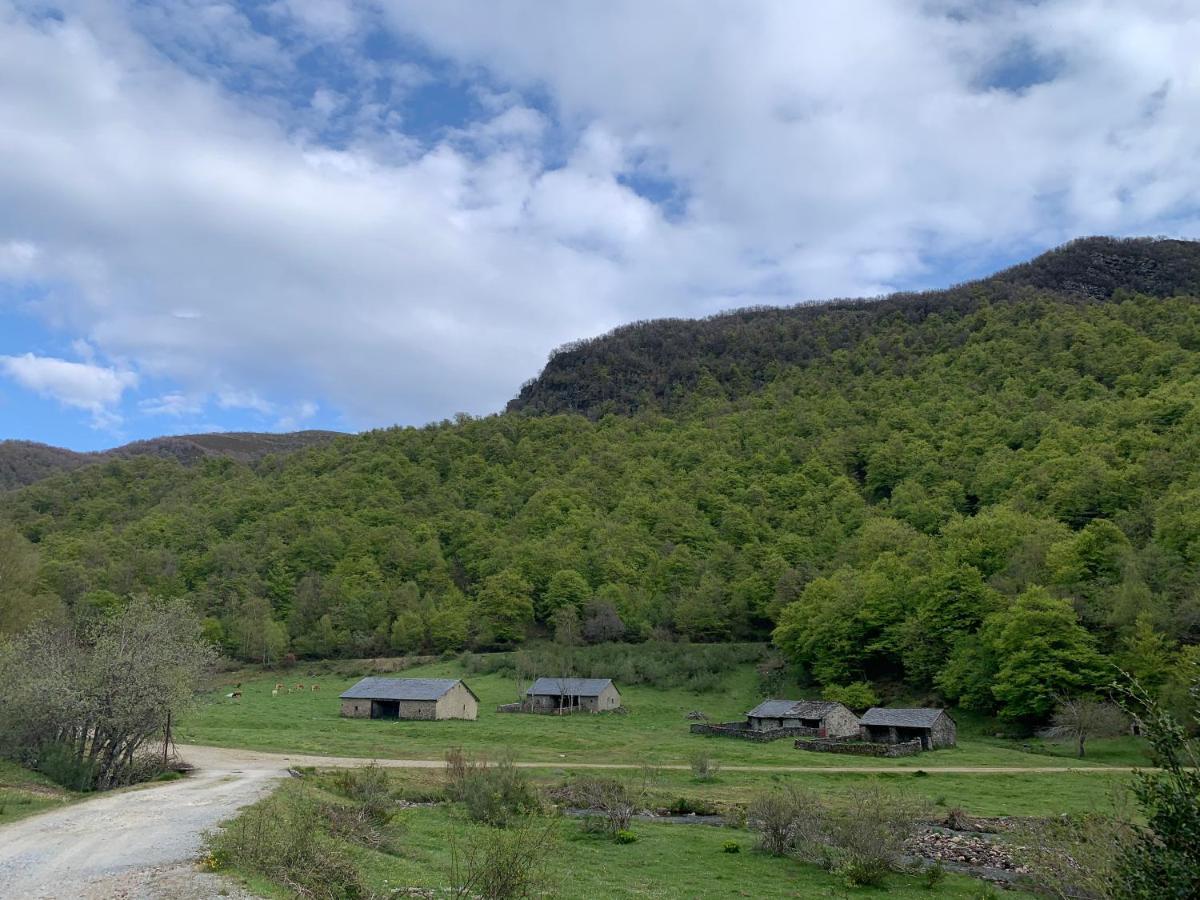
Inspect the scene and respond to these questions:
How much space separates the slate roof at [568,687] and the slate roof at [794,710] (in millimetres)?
13123

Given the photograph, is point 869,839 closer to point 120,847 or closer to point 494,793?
point 494,793

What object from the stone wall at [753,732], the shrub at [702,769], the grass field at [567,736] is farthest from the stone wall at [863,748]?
the shrub at [702,769]

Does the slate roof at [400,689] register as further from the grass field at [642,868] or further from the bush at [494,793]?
the grass field at [642,868]

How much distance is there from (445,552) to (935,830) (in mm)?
93506

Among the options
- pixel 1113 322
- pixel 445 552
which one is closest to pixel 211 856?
pixel 445 552

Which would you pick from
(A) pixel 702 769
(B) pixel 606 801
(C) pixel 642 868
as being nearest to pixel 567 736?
(A) pixel 702 769

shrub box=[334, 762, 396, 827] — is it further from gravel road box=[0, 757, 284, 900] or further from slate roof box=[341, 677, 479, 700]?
slate roof box=[341, 677, 479, 700]

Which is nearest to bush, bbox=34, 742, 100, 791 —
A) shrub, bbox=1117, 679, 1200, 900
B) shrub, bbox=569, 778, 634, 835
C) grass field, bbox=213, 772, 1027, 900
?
grass field, bbox=213, 772, 1027, 900

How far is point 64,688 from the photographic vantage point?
24719mm

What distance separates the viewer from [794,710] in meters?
51.8

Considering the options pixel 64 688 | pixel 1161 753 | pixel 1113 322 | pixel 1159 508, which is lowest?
pixel 64 688

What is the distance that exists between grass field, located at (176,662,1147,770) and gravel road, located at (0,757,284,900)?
27.7 ft

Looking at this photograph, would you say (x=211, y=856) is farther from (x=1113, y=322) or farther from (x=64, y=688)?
(x=1113, y=322)

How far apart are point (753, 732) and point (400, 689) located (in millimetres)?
25988
